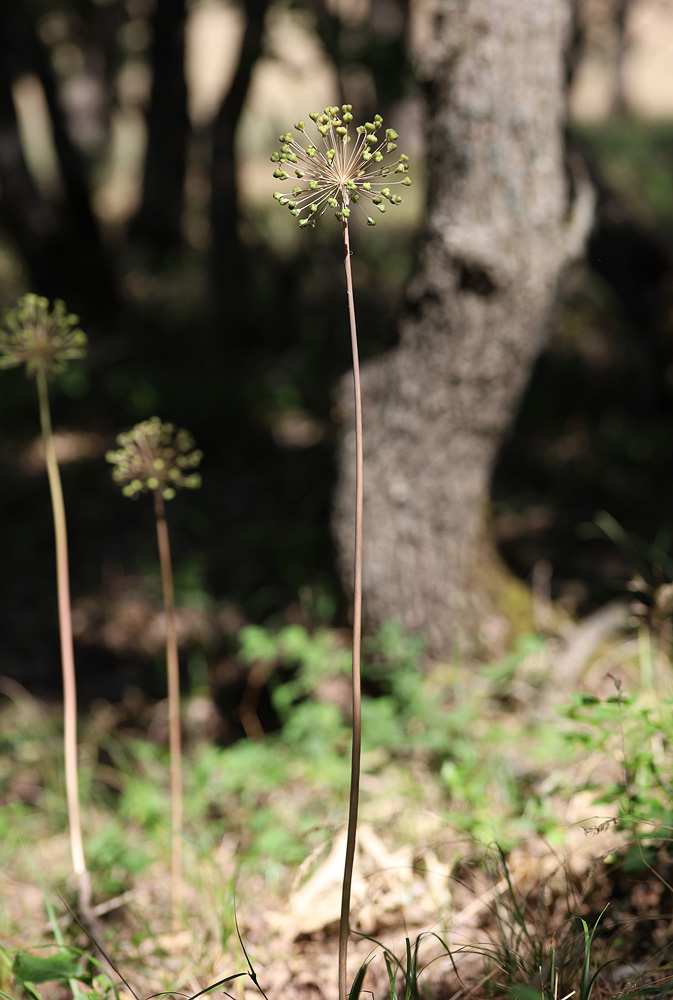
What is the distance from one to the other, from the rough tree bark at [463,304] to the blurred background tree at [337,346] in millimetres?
10

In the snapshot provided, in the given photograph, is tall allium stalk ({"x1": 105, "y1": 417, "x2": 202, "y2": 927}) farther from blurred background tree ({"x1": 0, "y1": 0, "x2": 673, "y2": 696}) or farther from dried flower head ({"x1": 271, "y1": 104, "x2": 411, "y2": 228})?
blurred background tree ({"x1": 0, "y1": 0, "x2": 673, "y2": 696})

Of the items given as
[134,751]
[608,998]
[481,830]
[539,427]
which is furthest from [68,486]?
[608,998]

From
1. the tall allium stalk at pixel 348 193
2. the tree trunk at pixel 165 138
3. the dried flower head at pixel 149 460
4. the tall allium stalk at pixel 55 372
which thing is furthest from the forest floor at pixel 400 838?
the tree trunk at pixel 165 138

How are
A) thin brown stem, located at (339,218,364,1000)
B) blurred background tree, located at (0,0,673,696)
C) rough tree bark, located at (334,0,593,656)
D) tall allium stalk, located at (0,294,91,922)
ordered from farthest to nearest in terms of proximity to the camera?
blurred background tree, located at (0,0,673,696) → rough tree bark, located at (334,0,593,656) → tall allium stalk, located at (0,294,91,922) → thin brown stem, located at (339,218,364,1000)

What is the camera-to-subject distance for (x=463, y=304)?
2748 mm

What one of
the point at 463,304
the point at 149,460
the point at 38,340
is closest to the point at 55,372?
the point at 38,340

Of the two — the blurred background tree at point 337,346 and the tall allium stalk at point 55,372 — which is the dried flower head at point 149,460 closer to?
the tall allium stalk at point 55,372

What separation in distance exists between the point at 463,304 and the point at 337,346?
396 cm

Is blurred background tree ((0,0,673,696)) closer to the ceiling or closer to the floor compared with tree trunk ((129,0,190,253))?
closer to the floor

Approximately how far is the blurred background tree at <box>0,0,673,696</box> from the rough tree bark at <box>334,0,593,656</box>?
10mm

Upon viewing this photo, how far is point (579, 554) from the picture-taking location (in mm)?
3986

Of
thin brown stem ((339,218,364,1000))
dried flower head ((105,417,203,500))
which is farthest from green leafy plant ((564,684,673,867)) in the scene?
dried flower head ((105,417,203,500))

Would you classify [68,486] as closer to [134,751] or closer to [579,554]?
[134,751]

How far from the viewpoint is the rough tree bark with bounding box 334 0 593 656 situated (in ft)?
8.28
